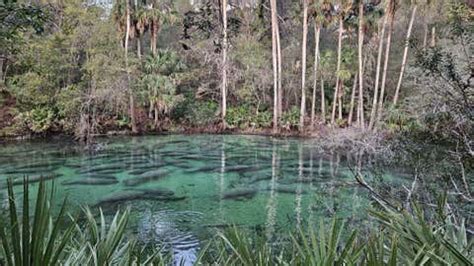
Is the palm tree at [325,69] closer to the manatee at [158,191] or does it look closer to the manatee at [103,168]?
the manatee at [103,168]

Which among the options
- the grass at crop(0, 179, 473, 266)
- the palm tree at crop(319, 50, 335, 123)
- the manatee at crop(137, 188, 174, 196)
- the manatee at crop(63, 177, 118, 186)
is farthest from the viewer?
the palm tree at crop(319, 50, 335, 123)

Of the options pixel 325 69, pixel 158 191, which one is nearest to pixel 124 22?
pixel 325 69

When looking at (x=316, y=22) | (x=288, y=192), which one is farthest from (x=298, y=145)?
(x=288, y=192)

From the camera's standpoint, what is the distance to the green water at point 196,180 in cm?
820

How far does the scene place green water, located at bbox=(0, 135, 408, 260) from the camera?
8.20 m

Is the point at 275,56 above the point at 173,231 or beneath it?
above

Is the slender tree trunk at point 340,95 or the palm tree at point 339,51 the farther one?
the slender tree trunk at point 340,95

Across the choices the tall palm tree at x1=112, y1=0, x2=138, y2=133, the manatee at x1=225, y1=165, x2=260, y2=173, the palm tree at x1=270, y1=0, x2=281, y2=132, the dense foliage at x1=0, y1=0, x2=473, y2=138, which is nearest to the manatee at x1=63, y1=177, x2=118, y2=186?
the manatee at x1=225, y1=165, x2=260, y2=173

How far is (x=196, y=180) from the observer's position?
38.7ft

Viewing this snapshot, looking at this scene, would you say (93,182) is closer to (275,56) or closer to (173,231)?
(173,231)

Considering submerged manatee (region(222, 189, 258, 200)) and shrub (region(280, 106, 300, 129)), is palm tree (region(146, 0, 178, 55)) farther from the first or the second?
submerged manatee (region(222, 189, 258, 200))

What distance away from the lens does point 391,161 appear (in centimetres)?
784

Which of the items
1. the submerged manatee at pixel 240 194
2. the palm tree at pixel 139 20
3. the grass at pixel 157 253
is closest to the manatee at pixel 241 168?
the submerged manatee at pixel 240 194

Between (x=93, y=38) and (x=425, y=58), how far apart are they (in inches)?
662
